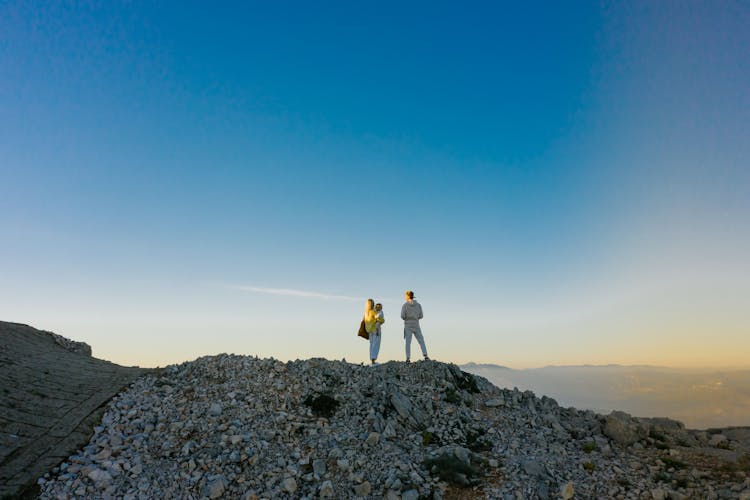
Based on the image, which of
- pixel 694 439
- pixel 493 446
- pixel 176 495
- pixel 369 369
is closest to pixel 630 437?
pixel 694 439

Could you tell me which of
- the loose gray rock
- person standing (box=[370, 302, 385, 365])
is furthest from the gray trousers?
the loose gray rock

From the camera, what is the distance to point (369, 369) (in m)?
20.0

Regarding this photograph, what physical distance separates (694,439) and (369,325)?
43.9ft

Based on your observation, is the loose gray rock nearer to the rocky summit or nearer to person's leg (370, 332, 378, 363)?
the rocky summit

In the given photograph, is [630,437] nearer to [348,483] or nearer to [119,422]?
[348,483]

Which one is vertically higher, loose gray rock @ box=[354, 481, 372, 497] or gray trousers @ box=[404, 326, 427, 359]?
gray trousers @ box=[404, 326, 427, 359]

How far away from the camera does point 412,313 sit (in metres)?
21.2

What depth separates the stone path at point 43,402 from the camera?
43.5 feet

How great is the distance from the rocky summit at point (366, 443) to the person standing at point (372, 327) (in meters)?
1.78

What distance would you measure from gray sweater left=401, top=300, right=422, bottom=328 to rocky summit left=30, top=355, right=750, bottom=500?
2218 millimetres

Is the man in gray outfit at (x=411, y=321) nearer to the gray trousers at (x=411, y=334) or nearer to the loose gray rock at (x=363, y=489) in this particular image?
the gray trousers at (x=411, y=334)

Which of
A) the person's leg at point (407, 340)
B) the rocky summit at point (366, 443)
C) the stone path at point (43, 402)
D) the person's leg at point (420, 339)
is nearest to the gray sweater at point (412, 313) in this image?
the person's leg at point (420, 339)

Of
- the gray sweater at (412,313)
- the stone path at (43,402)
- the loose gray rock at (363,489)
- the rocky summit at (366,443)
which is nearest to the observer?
the loose gray rock at (363,489)

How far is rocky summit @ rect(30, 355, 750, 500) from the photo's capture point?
42.6 feet
